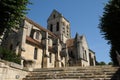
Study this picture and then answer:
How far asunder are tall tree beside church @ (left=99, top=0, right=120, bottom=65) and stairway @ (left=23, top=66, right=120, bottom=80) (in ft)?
28.1

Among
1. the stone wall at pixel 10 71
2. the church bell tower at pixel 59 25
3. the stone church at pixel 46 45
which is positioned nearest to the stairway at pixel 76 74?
the stone wall at pixel 10 71

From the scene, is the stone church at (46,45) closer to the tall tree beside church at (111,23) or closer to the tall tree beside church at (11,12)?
the tall tree beside church at (11,12)

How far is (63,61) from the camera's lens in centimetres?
3528

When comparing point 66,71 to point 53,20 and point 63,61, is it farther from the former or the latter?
point 53,20

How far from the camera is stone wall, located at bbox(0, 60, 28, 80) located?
A: 374 inches

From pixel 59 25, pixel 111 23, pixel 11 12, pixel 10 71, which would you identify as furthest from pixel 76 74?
pixel 59 25

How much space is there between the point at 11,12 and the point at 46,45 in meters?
17.5

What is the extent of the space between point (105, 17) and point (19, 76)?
13.0 m

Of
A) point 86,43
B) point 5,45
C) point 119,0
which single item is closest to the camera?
point 119,0

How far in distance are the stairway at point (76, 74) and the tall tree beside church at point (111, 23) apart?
8564 millimetres

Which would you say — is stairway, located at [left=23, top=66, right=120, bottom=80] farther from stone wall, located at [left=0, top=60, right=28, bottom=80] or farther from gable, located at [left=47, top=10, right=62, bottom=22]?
gable, located at [left=47, top=10, right=62, bottom=22]

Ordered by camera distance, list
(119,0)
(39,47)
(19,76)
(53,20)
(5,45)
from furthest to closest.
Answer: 1. (53,20)
2. (39,47)
3. (5,45)
4. (119,0)
5. (19,76)

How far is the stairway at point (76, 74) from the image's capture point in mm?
10242

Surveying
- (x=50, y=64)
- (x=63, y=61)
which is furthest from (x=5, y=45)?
(x=63, y=61)
